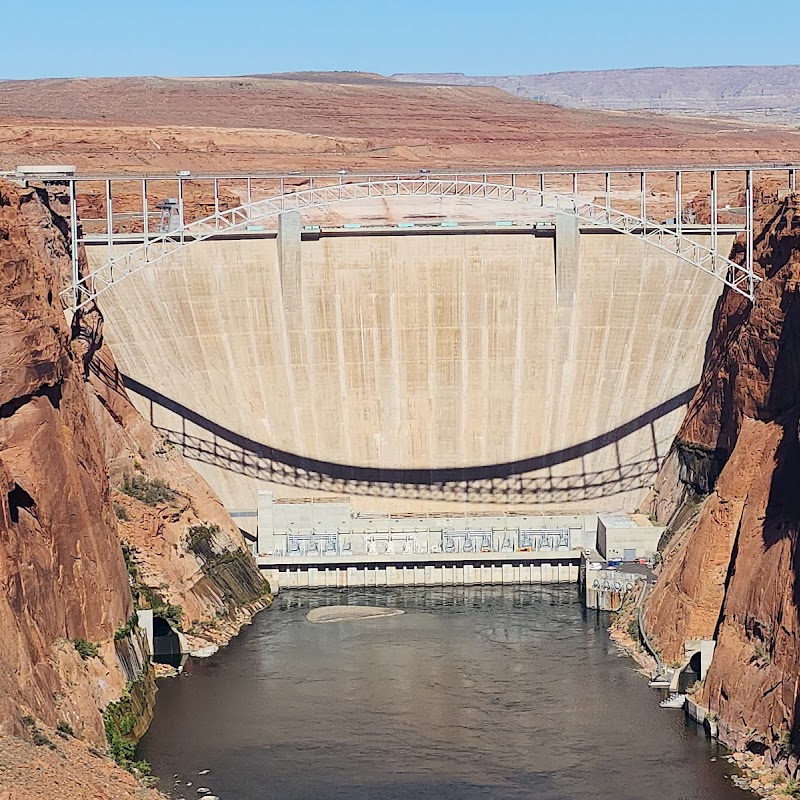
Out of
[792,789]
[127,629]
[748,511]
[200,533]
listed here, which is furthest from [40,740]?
[200,533]

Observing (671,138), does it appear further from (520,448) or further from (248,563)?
(248,563)

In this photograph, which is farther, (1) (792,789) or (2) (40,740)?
(1) (792,789)

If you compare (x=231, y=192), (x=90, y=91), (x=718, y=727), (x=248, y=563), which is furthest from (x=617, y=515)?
(x=90, y=91)

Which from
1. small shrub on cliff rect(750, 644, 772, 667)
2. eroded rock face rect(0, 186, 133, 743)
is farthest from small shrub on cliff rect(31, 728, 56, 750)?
small shrub on cliff rect(750, 644, 772, 667)

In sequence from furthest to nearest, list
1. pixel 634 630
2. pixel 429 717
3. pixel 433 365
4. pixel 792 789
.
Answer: pixel 433 365, pixel 634 630, pixel 429 717, pixel 792 789

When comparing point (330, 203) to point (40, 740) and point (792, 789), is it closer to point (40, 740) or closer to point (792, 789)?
point (792, 789)

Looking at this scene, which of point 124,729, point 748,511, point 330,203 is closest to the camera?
point 124,729

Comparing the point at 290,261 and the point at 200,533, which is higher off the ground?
the point at 290,261

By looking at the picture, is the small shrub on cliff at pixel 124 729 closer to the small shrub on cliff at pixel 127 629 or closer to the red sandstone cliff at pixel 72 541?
the red sandstone cliff at pixel 72 541
